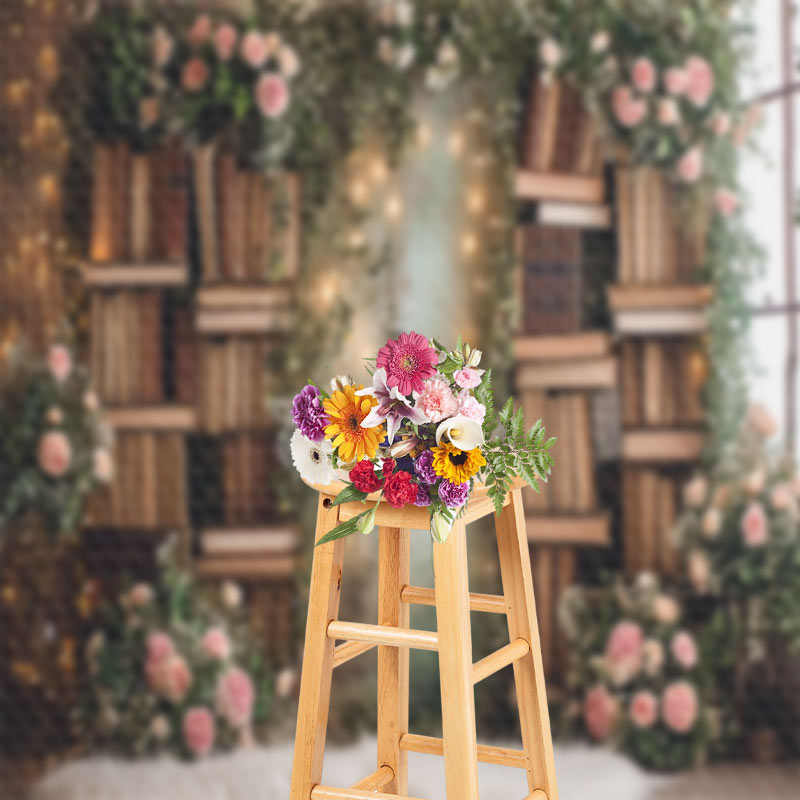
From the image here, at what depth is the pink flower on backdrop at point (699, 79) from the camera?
274cm

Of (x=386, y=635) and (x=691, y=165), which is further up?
(x=691, y=165)

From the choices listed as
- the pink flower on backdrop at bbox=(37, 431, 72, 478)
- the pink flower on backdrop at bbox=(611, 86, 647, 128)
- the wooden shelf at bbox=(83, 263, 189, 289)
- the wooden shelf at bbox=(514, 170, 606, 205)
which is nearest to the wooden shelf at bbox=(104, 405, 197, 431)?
the pink flower on backdrop at bbox=(37, 431, 72, 478)

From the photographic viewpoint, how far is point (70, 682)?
272cm

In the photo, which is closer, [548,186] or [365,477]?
[365,477]

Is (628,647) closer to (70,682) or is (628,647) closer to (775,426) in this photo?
A: (775,426)

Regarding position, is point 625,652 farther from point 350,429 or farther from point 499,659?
point 350,429

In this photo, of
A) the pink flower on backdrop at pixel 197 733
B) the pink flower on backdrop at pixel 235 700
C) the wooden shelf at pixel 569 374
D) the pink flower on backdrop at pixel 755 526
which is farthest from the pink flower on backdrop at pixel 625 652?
the pink flower on backdrop at pixel 197 733

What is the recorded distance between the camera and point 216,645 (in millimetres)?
2715

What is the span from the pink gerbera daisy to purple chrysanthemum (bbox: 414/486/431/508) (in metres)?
0.11

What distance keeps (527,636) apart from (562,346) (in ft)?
5.14

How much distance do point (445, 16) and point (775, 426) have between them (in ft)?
4.54

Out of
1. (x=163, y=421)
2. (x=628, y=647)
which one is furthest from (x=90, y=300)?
(x=628, y=647)

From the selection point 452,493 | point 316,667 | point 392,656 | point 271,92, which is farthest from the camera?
point 271,92

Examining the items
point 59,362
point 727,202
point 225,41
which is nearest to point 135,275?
point 59,362
